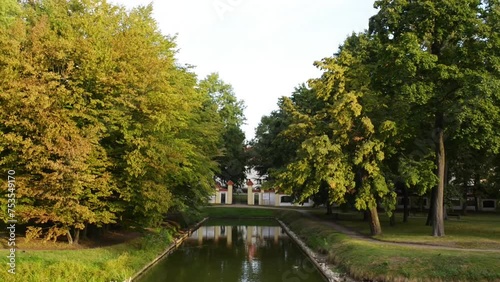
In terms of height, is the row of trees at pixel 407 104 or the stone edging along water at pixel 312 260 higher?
the row of trees at pixel 407 104

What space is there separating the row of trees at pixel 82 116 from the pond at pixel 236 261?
10.5ft

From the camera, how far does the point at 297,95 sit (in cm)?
4566

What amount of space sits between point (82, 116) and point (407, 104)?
17.2 metres

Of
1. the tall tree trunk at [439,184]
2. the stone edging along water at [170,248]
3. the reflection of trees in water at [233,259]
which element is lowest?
the reflection of trees in water at [233,259]

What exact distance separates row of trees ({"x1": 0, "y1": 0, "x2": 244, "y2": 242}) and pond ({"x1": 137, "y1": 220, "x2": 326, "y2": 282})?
3.21 meters

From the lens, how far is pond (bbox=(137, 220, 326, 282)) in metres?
20.9

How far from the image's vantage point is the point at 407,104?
25.5m

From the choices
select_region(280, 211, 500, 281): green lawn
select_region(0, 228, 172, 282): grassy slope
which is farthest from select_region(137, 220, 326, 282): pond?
select_region(280, 211, 500, 281): green lawn

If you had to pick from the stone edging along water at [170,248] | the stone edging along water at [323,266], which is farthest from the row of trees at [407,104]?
the stone edging along water at [170,248]

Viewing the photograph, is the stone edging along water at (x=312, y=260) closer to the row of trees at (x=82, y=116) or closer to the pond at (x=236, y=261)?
the pond at (x=236, y=261)

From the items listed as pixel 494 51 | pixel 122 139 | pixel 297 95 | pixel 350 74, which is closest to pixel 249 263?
pixel 122 139

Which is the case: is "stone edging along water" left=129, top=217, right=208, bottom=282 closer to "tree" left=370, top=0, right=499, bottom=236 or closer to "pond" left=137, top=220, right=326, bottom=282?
"pond" left=137, top=220, right=326, bottom=282

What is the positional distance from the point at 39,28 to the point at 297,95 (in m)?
29.1

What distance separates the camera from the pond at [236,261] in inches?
823
